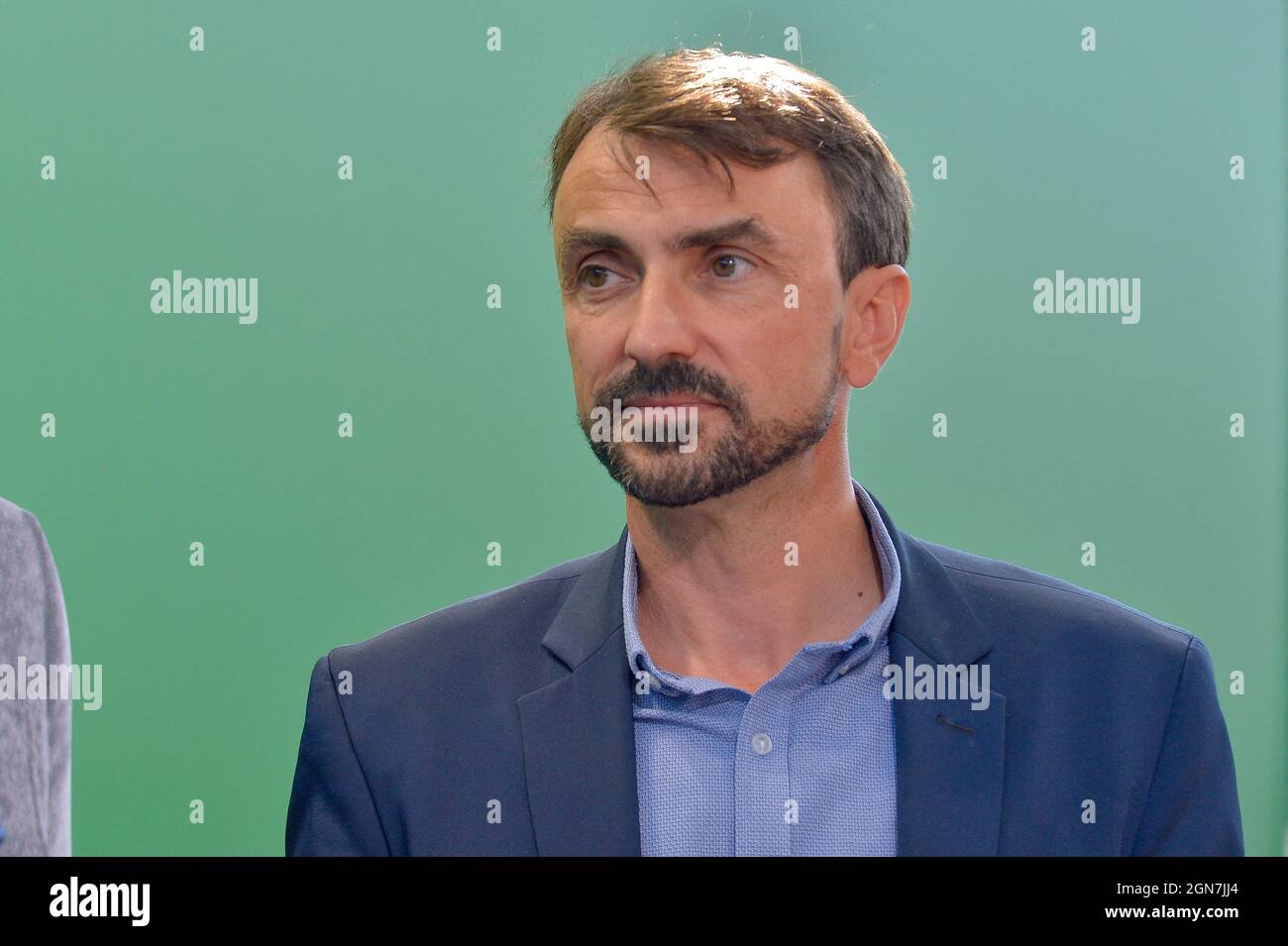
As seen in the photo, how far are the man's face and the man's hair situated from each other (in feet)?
0.10

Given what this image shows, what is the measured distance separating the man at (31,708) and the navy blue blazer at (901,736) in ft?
1.34

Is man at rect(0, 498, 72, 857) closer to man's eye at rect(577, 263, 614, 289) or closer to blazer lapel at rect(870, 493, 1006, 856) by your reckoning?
man's eye at rect(577, 263, 614, 289)

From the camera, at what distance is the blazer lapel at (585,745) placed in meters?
2.03

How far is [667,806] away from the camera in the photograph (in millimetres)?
2064

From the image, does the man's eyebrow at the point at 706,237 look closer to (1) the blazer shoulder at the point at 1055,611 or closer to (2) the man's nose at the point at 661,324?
(2) the man's nose at the point at 661,324

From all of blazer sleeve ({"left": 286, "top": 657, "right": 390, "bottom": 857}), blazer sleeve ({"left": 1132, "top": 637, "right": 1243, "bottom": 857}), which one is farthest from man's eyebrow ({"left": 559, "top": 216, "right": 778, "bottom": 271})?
blazer sleeve ({"left": 1132, "top": 637, "right": 1243, "bottom": 857})

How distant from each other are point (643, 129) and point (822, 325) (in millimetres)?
387

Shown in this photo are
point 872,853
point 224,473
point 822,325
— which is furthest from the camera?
point 224,473

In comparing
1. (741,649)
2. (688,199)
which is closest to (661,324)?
(688,199)

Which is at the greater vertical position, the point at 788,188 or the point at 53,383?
the point at 788,188

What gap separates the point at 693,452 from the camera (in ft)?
6.93

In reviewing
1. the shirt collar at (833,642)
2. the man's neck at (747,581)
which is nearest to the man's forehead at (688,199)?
the man's neck at (747,581)
